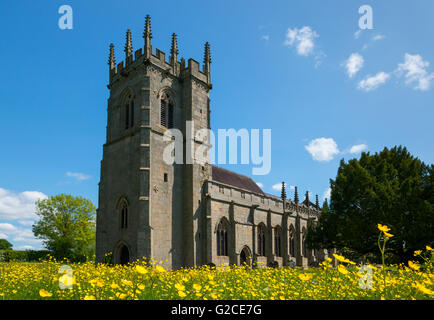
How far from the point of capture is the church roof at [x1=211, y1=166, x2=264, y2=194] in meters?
34.0

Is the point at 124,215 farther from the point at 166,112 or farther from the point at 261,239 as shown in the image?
the point at 261,239

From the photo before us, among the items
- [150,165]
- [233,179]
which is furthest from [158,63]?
[233,179]

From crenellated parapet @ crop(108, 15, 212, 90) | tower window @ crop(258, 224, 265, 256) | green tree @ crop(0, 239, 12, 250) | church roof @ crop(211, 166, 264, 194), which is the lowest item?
green tree @ crop(0, 239, 12, 250)

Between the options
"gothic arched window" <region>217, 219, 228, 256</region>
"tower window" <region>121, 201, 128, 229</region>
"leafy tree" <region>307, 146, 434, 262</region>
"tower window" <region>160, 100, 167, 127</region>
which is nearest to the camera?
"leafy tree" <region>307, 146, 434, 262</region>

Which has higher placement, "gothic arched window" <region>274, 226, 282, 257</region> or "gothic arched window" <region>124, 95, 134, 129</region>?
"gothic arched window" <region>124, 95, 134, 129</region>

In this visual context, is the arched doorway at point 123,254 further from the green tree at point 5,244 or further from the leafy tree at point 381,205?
the green tree at point 5,244

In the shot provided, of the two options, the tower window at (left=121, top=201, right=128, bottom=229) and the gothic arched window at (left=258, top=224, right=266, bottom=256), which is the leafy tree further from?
the tower window at (left=121, top=201, right=128, bottom=229)

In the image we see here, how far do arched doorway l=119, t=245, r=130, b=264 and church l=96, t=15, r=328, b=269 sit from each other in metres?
0.07

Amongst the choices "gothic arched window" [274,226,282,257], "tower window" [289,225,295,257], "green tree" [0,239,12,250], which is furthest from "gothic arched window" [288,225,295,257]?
"green tree" [0,239,12,250]

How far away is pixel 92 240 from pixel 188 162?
2513 cm

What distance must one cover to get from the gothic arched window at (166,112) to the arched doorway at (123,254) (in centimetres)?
993

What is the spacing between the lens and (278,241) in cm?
3466
